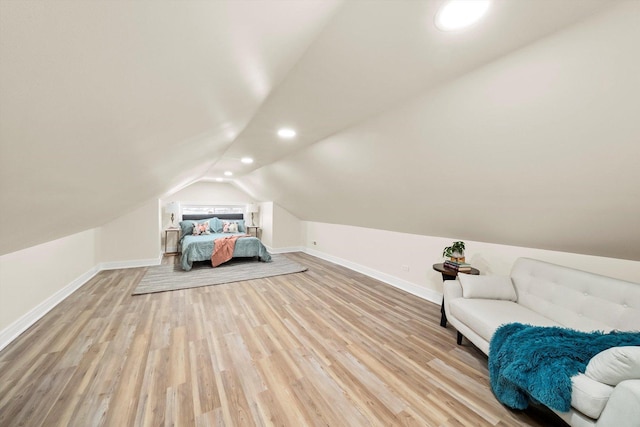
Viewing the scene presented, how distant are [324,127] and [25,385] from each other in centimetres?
303

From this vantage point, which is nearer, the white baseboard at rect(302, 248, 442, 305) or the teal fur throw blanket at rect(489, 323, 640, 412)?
the teal fur throw blanket at rect(489, 323, 640, 412)

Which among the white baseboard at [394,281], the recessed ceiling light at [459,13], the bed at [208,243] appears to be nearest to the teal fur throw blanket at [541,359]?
the white baseboard at [394,281]

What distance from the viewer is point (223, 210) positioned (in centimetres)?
708

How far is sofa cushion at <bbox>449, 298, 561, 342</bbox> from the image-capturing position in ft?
5.99

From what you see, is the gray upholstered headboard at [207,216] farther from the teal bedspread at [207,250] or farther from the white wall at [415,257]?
the white wall at [415,257]

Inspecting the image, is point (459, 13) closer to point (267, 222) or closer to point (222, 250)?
point (222, 250)

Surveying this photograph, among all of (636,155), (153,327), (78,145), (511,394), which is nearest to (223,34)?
(78,145)

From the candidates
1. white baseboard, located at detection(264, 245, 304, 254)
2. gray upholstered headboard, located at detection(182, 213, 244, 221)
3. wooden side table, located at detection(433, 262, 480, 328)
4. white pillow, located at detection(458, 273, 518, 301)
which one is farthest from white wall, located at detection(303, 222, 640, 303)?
gray upholstered headboard, located at detection(182, 213, 244, 221)

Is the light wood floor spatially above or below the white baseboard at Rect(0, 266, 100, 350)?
below

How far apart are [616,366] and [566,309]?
3.01ft

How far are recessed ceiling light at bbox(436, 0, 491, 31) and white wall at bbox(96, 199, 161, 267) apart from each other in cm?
522

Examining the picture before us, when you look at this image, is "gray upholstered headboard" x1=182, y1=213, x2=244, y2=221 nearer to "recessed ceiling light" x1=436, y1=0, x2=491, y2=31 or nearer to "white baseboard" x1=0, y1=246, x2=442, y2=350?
"white baseboard" x1=0, y1=246, x2=442, y2=350

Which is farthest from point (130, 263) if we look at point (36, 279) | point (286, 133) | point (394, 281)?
point (394, 281)

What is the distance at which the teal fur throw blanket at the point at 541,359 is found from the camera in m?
1.28
